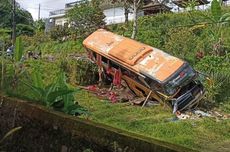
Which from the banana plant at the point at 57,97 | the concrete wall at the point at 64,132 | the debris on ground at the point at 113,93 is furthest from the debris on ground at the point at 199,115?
the concrete wall at the point at 64,132

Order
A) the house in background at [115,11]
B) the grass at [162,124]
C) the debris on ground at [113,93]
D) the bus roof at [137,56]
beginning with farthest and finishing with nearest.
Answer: the house in background at [115,11] < the debris on ground at [113,93] < the bus roof at [137,56] < the grass at [162,124]

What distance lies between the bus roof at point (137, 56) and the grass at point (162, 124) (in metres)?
1.06

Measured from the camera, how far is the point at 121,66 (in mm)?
11867

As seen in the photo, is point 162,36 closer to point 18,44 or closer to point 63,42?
point 63,42

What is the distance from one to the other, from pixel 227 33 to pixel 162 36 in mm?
3104

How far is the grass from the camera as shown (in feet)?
24.5

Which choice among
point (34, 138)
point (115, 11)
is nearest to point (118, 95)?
point (34, 138)

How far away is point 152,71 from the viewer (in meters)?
10.8

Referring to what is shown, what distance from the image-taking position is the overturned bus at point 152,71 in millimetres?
10406

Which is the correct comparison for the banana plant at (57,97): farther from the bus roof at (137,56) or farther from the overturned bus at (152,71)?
the bus roof at (137,56)

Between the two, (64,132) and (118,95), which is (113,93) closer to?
(118,95)

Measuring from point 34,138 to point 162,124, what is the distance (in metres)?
5.62

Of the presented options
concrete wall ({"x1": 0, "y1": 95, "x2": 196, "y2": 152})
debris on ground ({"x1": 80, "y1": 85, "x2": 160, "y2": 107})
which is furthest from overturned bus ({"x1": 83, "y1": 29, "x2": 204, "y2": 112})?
concrete wall ({"x1": 0, "y1": 95, "x2": 196, "y2": 152})

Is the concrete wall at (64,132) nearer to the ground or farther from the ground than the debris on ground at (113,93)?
farther from the ground
